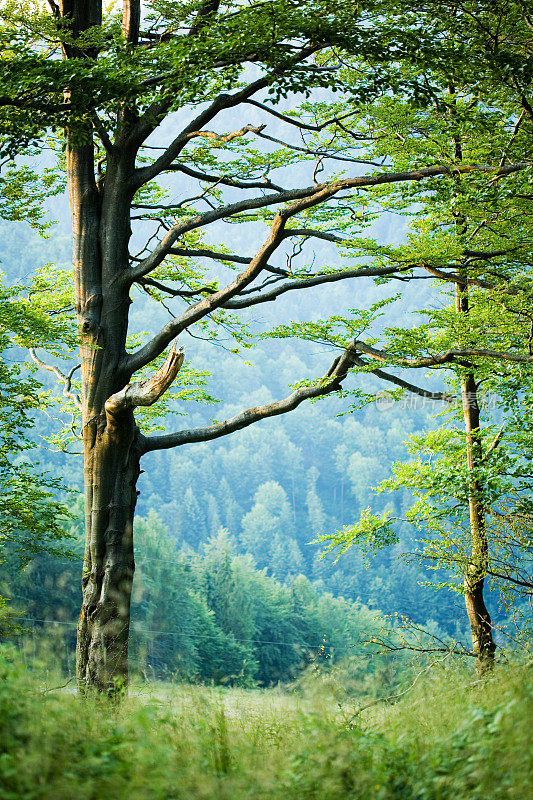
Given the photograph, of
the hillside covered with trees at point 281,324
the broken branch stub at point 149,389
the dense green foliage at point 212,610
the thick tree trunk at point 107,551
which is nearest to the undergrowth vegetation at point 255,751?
the hillside covered with trees at point 281,324

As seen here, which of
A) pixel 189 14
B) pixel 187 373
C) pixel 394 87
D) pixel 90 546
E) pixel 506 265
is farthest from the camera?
pixel 187 373

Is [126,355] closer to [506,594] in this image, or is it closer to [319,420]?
[506,594]

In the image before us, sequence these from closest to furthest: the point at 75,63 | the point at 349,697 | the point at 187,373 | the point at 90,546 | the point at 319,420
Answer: the point at 349,697, the point at 75,63, the point at 90,546, the point at 187,373, the point at 319,420

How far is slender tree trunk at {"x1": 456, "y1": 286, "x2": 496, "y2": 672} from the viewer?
341 inches

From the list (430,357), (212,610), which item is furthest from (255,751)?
(212,610)

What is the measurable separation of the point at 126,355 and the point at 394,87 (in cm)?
365

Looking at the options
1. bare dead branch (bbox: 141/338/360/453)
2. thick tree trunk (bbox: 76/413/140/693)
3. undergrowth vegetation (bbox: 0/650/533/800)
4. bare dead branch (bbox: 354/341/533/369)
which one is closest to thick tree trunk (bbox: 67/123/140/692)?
thick tree trunk (bbox: 76/413/140/693)

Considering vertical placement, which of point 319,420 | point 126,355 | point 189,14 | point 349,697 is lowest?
point 349,697

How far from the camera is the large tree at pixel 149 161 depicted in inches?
217

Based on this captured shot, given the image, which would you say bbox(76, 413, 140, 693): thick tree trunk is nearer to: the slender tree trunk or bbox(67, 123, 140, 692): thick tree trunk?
bbox(67, 123, 140, 692): thick tree trunk

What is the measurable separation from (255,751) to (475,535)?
658cm

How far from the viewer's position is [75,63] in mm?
5273

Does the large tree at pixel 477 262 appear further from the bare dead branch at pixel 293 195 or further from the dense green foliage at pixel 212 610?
the dense green foliage at pixel 212 610

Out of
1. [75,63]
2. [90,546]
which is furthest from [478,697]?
[75,63]
